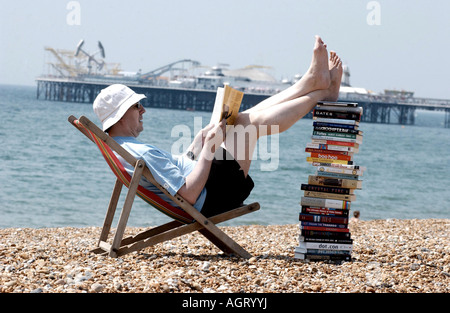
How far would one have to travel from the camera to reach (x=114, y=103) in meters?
3.10

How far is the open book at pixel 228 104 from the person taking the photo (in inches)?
123

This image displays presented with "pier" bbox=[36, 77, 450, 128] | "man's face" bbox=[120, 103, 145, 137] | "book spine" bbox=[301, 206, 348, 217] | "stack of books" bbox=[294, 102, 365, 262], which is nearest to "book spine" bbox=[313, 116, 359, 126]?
"stack of books" bbox=[294, 102, 365, 262]

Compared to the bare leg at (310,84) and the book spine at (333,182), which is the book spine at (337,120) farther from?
the book spine at (333,182)

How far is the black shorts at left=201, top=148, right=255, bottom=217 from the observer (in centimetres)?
319

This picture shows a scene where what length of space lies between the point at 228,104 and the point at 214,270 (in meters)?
0.76

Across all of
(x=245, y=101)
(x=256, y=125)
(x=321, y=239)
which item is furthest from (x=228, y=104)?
(x=245, y=101)

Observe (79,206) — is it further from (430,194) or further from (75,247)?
(430,194)

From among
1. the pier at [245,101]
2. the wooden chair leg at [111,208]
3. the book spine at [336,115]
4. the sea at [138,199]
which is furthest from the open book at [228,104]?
the pier at [245,101]

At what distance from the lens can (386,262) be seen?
339 centimetres

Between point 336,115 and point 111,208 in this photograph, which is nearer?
point 336,115

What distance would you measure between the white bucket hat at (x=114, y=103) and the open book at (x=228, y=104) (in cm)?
37

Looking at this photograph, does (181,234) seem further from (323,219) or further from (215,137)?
(323,219)

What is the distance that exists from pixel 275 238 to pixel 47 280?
7.03 feet
